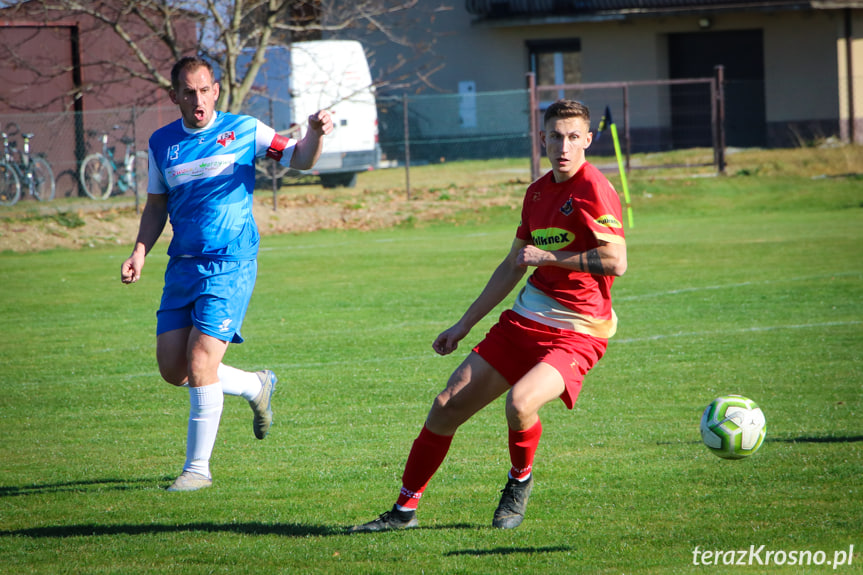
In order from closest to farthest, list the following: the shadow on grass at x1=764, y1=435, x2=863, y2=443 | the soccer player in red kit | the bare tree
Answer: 1. the soccer player in red kit
2. the shadow on grass at x1=764, y1=435, x2=863, y2=443
3. the bare tree

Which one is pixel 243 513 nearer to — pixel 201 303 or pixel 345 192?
pixel 201 303

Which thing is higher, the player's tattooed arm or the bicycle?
the bicycle

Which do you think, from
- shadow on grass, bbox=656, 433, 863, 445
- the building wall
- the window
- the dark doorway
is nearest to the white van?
the building wall

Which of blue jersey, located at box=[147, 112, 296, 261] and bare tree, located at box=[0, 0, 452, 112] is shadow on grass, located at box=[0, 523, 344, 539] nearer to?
blue jersey, located at box=[147, 112, 296, 261]

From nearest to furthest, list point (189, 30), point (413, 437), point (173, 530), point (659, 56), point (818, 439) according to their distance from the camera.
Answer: point (173, 530), point (818, 439), point (413, 437), point (189, 30), point (659, 56)

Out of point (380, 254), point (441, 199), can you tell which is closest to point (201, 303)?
point (380, 254)

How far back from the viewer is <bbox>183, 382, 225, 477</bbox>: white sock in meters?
5.56

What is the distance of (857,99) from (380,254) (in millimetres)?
19097

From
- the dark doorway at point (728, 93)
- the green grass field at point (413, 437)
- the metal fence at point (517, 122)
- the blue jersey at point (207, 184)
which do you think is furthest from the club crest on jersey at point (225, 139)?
the dark doorway at point (728, 93)

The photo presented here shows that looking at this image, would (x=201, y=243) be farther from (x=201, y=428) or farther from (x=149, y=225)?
(x=201, y=428)

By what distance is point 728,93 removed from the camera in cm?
3247

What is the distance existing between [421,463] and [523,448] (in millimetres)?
488

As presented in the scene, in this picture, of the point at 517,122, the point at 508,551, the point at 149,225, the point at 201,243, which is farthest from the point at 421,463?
the point at 517,122

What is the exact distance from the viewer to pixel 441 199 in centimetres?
2398
